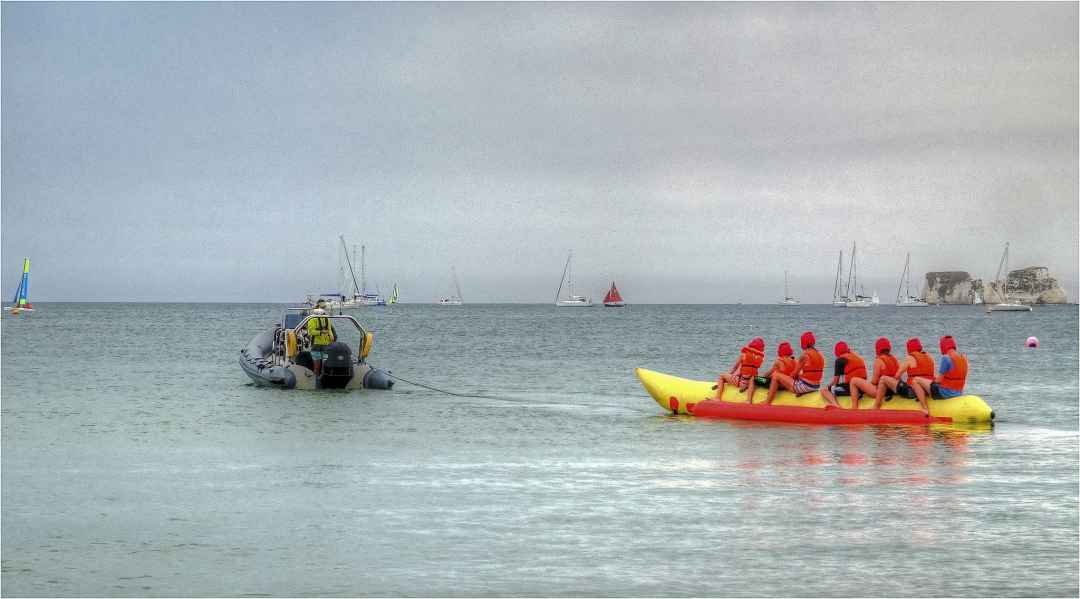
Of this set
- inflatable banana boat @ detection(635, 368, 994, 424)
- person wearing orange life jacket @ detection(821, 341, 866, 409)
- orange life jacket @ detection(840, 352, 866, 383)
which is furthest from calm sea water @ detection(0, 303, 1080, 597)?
orange life jacket @ detection(840, 352, 866, 383)

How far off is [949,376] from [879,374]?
1.42m

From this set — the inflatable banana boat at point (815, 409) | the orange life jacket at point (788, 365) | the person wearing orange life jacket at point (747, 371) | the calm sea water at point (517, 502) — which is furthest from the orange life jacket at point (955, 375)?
the person wearing orange life jacket at point (747, 371)

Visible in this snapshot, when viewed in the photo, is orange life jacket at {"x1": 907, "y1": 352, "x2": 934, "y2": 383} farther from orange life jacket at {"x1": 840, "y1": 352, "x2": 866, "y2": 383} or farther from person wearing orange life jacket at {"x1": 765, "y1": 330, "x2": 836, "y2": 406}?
person wearing orange life jacket at {"x1": 765, "y1": 330, "x2": 836, "y2": 406}

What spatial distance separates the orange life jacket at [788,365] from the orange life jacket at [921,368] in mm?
2362

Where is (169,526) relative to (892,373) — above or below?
below

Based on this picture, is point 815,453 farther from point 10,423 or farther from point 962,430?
point 10,423

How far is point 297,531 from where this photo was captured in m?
13.9

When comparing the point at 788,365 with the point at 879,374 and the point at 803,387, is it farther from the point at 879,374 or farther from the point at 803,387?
the point at 879,374

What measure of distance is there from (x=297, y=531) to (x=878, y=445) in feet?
40.5

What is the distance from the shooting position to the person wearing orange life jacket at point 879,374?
78.4 feet

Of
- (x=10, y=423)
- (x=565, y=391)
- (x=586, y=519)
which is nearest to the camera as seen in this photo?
(x=586, y=519)

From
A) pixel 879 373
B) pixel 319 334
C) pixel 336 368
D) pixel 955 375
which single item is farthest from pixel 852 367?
pixel 319 334


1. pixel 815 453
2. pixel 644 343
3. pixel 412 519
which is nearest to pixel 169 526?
pixel 412 519

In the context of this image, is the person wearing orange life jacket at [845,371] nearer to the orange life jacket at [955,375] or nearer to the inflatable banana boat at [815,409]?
the inflatable banana boat at [815,409]
